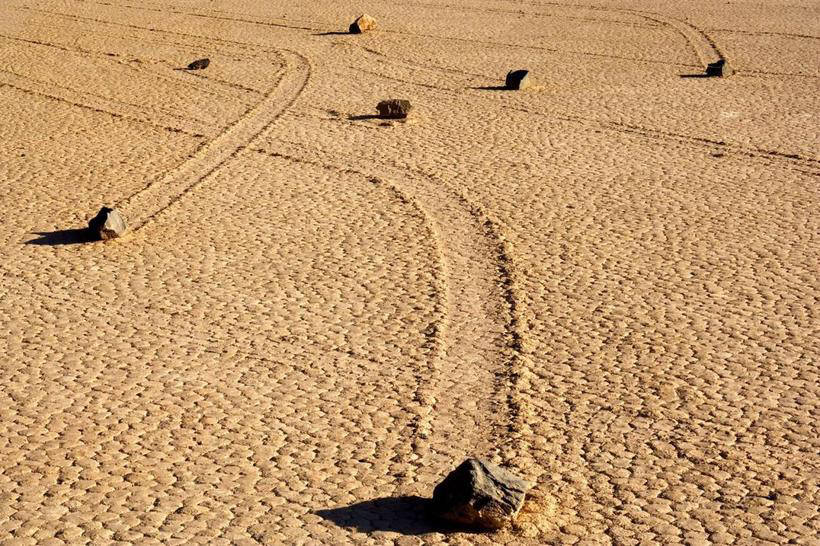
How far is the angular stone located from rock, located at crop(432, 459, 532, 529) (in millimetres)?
12436

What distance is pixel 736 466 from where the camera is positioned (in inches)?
320

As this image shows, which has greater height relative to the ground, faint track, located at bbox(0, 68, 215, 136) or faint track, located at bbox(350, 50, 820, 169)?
faint track, located at bbox(350, 50, 820, 169)

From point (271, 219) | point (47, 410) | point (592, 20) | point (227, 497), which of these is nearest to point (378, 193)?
point (271, 219)

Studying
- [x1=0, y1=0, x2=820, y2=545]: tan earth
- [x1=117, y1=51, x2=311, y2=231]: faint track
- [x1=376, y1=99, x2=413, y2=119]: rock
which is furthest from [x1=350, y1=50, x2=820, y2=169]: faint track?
[x1=117, y1=51, x2=311, y2=231]: faint track

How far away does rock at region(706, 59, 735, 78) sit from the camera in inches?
781

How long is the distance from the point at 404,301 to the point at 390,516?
3.72 meters

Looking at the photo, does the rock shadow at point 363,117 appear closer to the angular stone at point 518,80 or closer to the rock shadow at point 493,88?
the rock shadow at point 493,88

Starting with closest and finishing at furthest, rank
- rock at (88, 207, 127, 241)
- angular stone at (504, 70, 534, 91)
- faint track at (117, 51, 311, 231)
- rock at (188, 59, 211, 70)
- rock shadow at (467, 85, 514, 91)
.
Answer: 1. rock at (88, 207, 127, 241)
2. faint track at (117, 51, 311, 231)
3. angular stone at (504, 70, 534, 91)
4. rock shadow at (467, 85, 514, 91)
5. rock at (188, 59, 211, 70)

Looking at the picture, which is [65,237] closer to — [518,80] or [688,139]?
[688,139]

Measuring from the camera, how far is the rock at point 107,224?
12297 millimetres

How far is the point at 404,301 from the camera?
11031 millimetres

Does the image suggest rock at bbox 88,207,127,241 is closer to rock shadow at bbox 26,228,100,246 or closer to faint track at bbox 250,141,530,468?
rock shadow at bbox 26,228,100,246

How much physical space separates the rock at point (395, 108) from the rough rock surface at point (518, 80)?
2.48 metres

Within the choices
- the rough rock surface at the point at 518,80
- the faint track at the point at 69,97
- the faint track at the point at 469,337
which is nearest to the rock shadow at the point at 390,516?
the faint track at the point at 469,337
